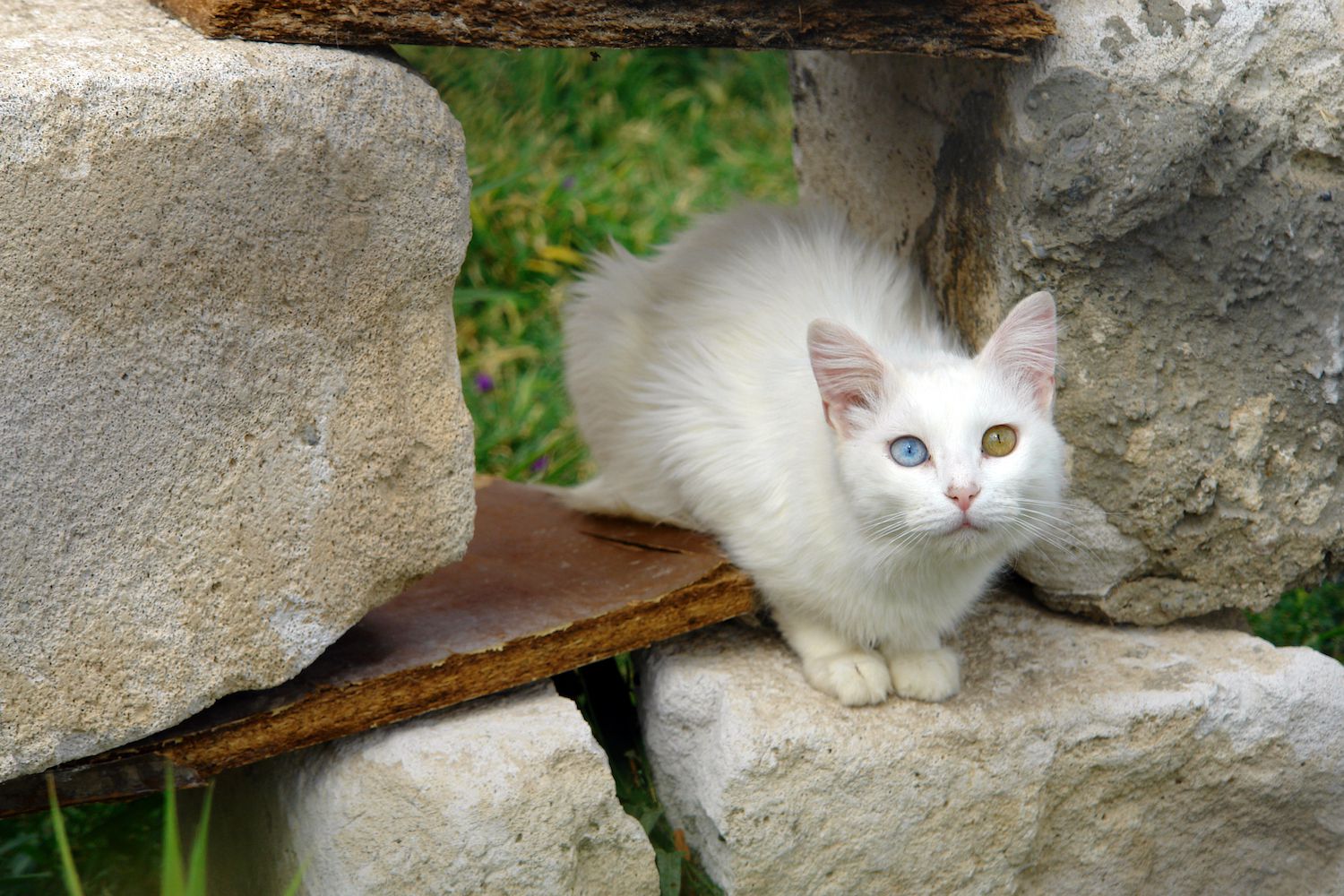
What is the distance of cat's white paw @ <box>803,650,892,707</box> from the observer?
2.21 m

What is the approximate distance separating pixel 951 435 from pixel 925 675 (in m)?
0.51

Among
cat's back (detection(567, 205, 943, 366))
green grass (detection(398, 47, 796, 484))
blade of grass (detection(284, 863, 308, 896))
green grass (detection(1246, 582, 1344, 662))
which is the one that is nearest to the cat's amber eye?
cat's back (detection(567, 205, 943, 366))

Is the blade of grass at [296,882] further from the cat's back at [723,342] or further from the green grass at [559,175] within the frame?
the green grass at [559,175]

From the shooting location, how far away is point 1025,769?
7.22 feet

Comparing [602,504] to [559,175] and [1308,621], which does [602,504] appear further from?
[559,175]

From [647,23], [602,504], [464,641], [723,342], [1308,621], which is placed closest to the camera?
[647,23]

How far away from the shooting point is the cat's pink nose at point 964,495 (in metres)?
1.89

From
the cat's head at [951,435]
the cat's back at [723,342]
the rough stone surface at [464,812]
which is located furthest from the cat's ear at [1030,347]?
the rough stone surface at [464,812]

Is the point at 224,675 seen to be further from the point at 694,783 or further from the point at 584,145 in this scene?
the point at 584,145

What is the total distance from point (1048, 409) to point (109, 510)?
1363 mm

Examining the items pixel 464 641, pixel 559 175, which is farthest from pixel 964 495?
pixel 559 175

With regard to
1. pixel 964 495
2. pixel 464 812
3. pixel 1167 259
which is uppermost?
pixel 1167 259

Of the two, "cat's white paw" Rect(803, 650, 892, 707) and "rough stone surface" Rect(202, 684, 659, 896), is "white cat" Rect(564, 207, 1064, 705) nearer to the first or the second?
"cat's white paw" Rect(803, 650, 892, 707)

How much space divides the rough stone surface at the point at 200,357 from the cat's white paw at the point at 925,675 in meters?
0.86
